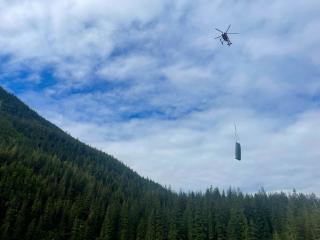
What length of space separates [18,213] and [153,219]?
2646 inches

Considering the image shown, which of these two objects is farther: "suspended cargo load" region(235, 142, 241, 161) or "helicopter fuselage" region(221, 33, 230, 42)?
"helicopter fuselage" region(221, 33, 230, 42)

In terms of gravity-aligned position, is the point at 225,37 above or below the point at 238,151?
above

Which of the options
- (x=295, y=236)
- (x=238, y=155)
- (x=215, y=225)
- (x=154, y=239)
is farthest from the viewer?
(x=215, y=225)

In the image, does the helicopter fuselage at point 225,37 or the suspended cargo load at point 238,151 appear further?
the helicopter fuselage at point 225,37

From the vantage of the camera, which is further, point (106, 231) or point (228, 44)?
point (106, 231)

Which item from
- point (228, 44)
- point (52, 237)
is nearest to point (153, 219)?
point (52, 237)

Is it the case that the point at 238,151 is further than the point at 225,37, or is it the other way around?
the point at 225,37

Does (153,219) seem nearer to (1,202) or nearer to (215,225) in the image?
(215,225)

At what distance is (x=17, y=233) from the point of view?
170625 mm

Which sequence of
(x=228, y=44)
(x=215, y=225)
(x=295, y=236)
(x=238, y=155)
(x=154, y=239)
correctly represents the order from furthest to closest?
1. (x=215, y=225)
2. (x=154, y=239)
3. (x=295, y=236)
4. (x=228, y=44)
5. (x=238, y=155)

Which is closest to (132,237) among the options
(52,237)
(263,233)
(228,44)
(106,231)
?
(106,231)

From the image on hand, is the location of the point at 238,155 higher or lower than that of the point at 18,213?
lower

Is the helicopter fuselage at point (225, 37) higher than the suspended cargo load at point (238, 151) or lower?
higher

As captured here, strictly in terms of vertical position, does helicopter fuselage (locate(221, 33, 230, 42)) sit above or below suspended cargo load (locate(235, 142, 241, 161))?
above
